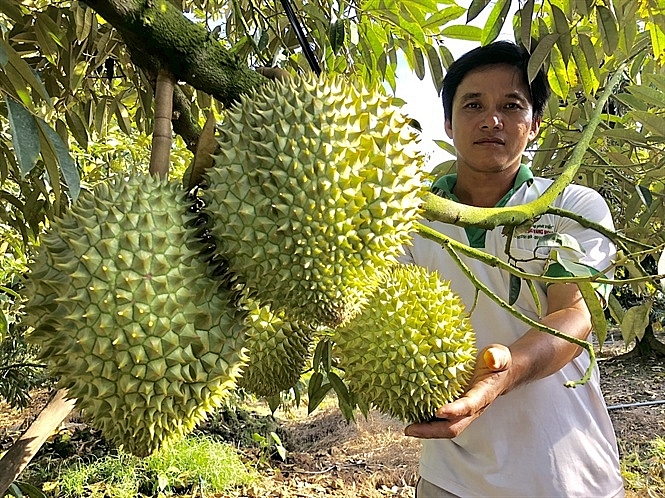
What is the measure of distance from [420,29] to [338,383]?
1.02 meters

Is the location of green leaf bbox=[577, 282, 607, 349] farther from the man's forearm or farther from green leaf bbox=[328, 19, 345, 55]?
green leaf bbox=[328, 19, 345, 55]

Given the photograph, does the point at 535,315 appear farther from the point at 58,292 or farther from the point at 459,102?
the point at 58,292

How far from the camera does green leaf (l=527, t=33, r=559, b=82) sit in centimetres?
139

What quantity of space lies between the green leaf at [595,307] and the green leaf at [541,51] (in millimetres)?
629

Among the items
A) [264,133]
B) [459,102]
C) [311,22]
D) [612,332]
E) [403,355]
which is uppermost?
[311,22]

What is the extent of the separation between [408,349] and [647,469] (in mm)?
4287

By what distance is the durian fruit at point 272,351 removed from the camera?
114 centimetres

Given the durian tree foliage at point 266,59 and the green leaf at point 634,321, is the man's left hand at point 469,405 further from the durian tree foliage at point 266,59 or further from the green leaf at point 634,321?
the green leaf at point 634,321

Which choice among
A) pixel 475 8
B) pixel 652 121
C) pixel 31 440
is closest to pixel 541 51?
pixel 475 8

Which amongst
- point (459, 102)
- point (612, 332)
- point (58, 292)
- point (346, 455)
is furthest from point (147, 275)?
point (612, 332)

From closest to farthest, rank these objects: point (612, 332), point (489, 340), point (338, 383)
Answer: point (338, 383) < point (489, 340) < point (612, 332)

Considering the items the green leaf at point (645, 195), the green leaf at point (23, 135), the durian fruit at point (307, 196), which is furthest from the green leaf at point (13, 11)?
the green leaf at point (645, 195)

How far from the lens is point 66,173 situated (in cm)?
91

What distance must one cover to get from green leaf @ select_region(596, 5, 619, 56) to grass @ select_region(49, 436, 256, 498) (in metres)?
3.44
